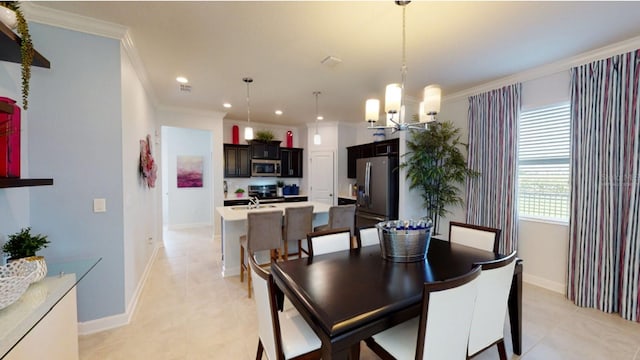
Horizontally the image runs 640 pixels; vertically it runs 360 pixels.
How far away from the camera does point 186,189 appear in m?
6.93

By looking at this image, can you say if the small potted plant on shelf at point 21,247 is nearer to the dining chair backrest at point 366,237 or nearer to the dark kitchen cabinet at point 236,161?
the dining chair backrest at point 366,237

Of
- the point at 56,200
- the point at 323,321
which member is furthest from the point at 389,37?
the point at 56,200

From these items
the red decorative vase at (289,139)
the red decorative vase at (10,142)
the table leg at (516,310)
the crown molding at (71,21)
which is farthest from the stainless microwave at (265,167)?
the table leg at (516,310)

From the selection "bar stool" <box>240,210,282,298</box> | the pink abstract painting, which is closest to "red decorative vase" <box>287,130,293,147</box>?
the pink abstract painting

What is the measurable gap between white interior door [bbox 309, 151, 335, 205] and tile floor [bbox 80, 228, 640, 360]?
3.35m

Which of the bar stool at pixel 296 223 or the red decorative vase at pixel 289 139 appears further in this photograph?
the red decorative vase at pixel 289 139

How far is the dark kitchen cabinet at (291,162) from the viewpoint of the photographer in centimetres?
668

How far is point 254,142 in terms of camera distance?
623 cm

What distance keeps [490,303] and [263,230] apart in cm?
226

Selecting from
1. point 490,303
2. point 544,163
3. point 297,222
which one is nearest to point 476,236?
point 490,303

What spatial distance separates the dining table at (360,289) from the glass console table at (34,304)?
1125 mm

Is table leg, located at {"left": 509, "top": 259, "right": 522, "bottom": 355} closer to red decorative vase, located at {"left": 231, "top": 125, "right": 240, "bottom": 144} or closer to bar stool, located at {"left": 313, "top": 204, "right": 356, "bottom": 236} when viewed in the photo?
bar stool, located at {"left": 313, "top": 204, "right": 356, "bottom": 236}

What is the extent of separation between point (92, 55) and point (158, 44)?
541mm

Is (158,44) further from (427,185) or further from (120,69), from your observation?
(427,185)
